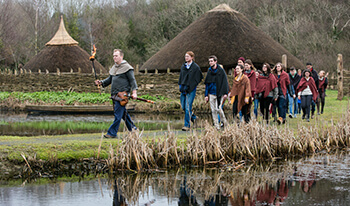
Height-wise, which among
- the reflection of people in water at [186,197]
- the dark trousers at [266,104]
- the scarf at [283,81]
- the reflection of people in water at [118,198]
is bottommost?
the reflection of people in water at [118,198]

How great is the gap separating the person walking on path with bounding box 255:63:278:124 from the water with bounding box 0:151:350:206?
464 centimetres

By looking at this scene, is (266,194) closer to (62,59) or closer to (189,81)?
(189,81)

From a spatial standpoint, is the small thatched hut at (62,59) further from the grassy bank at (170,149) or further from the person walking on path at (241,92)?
the grassy bank at (170,149)

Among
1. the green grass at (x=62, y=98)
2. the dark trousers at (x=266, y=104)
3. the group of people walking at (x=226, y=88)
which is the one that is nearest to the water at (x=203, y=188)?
the group of people walking at (x=226, y=88)

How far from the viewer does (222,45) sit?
2661 cm

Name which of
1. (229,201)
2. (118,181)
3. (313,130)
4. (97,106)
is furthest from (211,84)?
(97,106)

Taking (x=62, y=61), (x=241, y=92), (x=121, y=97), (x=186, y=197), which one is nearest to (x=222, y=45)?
(x=62, y=61)

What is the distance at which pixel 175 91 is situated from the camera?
2622 centimetres

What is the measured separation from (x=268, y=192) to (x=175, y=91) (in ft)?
62.9

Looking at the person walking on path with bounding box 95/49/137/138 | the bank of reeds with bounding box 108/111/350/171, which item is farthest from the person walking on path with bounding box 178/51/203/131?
the person walking on path with bounding box 95/49/137/138

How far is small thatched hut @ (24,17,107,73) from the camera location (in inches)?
1332

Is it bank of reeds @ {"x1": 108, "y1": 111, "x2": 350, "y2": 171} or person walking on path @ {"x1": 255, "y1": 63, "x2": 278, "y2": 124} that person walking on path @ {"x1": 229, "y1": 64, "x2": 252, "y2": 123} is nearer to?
person walking on path @ {"x1": 255, "y1": 63, "x2": 278, "y2": 124}

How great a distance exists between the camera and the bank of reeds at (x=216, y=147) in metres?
8.65

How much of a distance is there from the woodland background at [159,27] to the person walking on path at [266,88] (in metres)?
29.0
